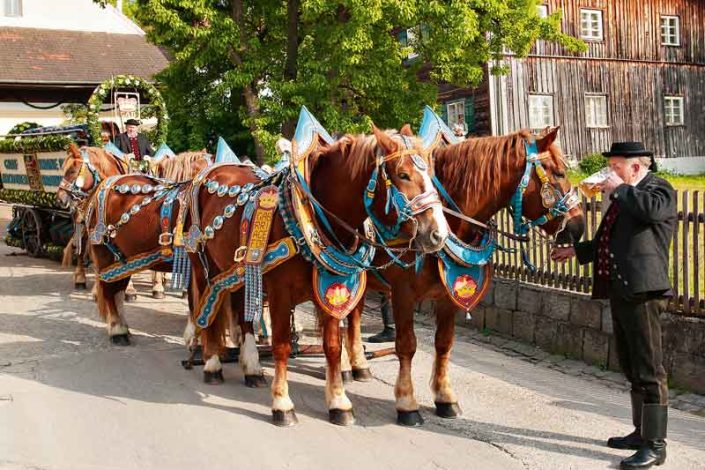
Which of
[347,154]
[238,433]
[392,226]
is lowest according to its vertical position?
[238,433]

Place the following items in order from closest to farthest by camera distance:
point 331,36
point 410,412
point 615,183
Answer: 1. point 615,183
2. point 410,412
3. point 331,36

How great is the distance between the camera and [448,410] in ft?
18.7

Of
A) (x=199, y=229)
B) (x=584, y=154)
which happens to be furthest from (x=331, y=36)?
(x=584, y=154)

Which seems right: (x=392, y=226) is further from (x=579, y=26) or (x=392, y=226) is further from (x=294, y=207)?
(x=579, y=26)

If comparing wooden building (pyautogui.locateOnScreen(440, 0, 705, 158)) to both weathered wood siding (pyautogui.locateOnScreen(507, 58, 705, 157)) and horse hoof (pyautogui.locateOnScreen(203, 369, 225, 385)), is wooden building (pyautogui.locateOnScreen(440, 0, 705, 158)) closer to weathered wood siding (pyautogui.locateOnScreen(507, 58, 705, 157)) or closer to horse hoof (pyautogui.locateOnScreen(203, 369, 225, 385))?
weathered wood siding (pyautogui.locateOnScreen(507, 58, 705, 157))

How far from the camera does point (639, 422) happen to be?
490cm

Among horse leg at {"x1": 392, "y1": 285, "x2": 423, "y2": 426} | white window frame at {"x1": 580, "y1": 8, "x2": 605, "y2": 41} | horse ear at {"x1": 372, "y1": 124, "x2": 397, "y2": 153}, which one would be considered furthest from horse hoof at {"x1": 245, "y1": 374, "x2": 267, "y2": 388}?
white window frame at {"x1": 580, "y1": 8, "x2": 605, "y2": 41}

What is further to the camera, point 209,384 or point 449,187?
point 209,384

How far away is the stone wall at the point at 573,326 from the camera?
632 centimetres

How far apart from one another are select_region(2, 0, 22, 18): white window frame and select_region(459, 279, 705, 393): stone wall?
74.0 ft

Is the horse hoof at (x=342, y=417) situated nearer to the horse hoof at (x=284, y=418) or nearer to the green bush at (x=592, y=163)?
the horse hoof at (x=284, y=418)

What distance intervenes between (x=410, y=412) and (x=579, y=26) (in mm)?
21618

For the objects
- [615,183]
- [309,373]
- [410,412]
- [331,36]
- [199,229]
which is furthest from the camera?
[331,36]

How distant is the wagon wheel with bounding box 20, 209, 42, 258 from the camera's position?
14.5 m
